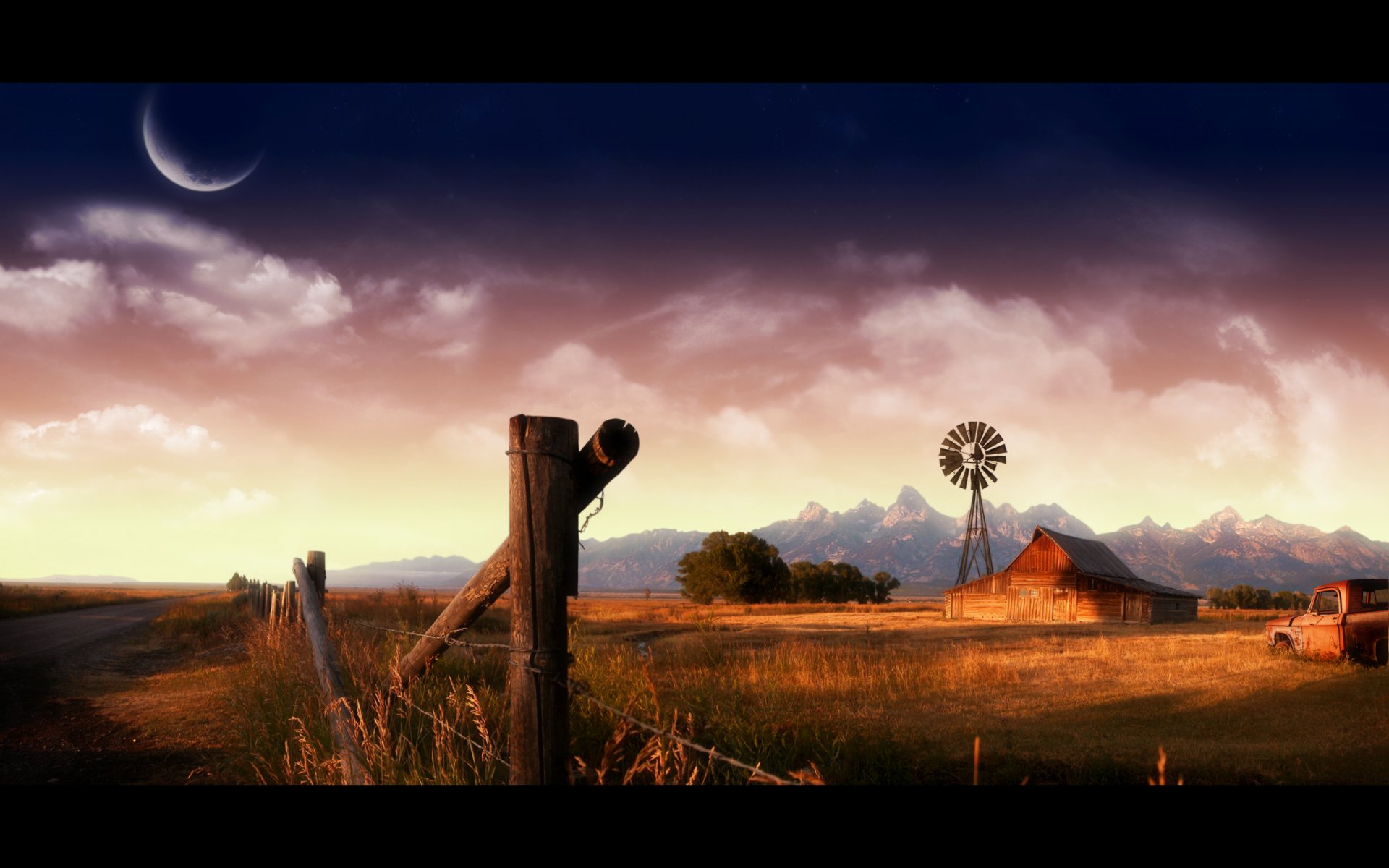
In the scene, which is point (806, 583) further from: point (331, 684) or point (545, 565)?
point (545, 565)

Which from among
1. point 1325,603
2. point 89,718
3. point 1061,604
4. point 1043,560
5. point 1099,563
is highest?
point 89,718

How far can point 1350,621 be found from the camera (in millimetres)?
17656

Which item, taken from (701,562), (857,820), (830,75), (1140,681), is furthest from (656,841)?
(701,562)

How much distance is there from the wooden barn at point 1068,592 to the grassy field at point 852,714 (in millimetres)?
22244

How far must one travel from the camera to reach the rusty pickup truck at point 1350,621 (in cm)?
1733

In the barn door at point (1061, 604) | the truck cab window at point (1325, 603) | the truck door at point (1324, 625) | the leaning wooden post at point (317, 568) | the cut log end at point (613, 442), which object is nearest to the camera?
the cut log end at point (613, 442)

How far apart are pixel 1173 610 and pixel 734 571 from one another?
33.4 m

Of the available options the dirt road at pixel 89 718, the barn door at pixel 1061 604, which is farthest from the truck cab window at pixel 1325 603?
the barn door at pixel 1061 604

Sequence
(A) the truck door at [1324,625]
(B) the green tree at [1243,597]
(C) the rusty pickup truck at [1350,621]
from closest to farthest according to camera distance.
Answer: (C) the rusty pickup truck at [1350,621]
(A) the truck door at [1324,625]
(B) the green tree at [1243,597]

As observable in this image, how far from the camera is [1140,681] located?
16266mm

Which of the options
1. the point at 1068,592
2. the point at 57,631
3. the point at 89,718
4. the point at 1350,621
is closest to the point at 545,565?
the point at 89,718

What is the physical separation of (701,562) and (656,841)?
66498mm

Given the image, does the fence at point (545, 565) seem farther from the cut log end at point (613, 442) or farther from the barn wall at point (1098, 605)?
the barn wall at point (1098, 605)

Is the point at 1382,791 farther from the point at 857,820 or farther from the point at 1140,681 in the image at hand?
the point at 1140,681
